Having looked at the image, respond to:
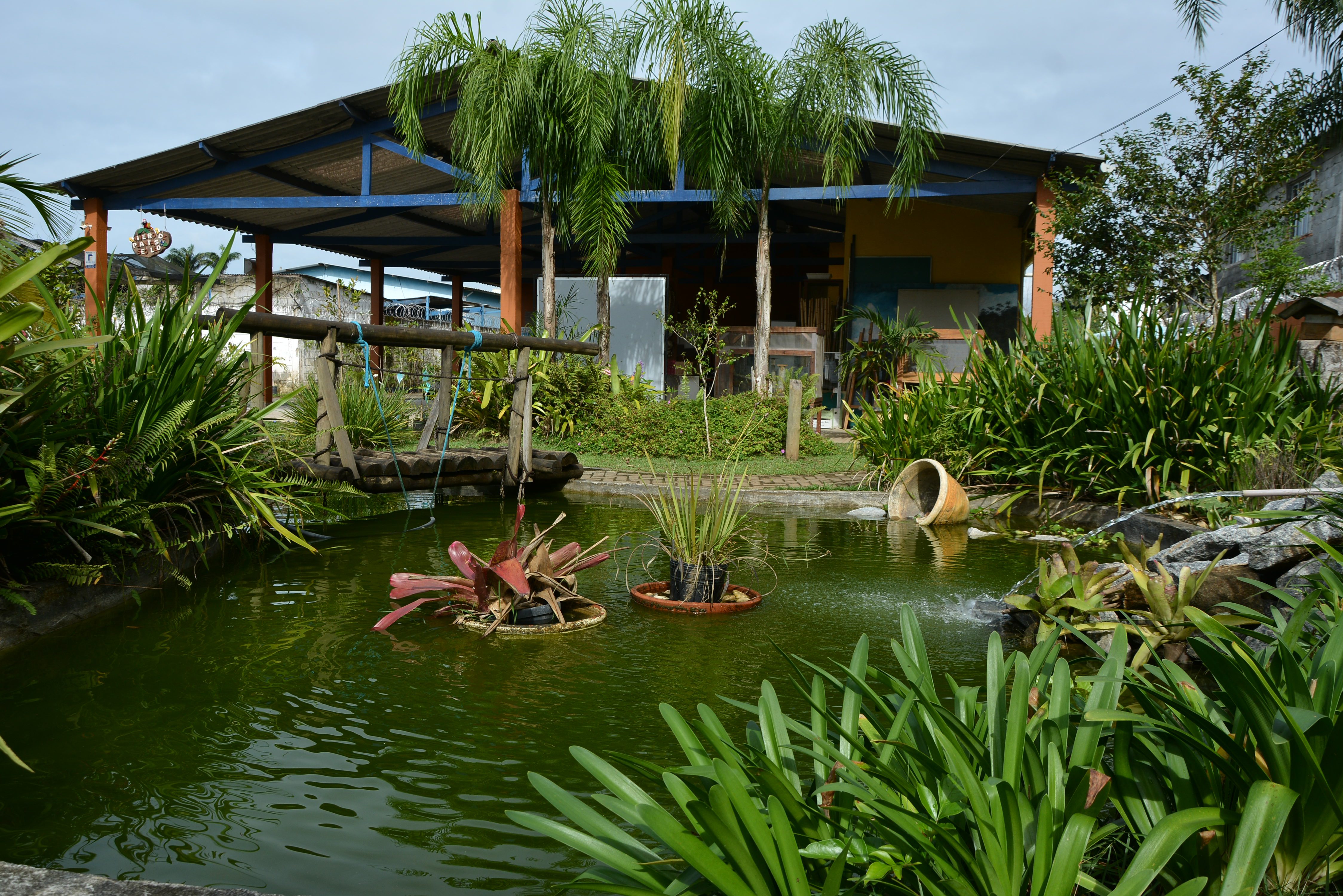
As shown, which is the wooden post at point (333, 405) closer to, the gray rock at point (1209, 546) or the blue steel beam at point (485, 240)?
the gray rock at point (1209, 546)

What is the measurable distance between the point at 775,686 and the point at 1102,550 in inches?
151

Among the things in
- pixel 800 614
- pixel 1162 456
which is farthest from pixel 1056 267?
pixel 800 614

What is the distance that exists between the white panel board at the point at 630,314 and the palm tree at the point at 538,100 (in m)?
3.22

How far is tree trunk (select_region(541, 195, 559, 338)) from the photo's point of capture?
47.1 ft

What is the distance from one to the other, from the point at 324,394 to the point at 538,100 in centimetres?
769

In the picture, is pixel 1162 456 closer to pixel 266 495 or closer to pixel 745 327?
pixel 266 495

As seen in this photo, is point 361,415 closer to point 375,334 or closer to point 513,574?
point 375,334

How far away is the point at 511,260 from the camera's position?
1488 centimetres

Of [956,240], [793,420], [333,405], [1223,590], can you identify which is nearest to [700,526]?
[1223,590]

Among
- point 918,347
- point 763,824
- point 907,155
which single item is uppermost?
point 907,155

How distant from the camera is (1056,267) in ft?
43.3

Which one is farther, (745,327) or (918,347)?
(745,327)

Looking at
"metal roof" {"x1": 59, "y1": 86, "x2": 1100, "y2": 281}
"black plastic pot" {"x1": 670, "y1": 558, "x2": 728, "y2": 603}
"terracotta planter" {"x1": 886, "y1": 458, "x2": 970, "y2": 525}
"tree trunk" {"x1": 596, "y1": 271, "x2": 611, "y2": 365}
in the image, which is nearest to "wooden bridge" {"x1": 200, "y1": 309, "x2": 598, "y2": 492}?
"black plastic pot" {"x1": 670, "y1": 558, "x2": 728, "y2": 603}

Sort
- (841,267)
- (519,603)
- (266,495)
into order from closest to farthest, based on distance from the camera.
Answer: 1. (519,603)
2. (266,495)
3. (841,267)
